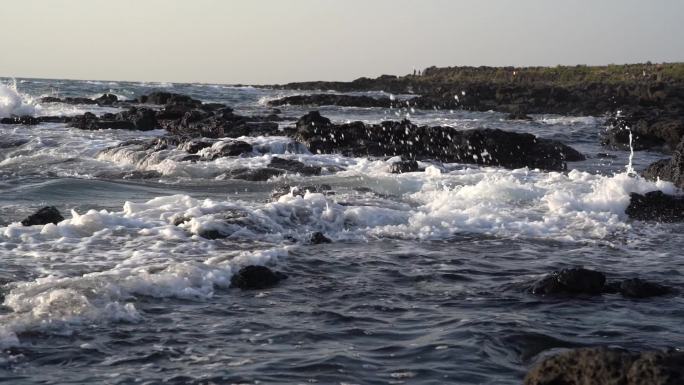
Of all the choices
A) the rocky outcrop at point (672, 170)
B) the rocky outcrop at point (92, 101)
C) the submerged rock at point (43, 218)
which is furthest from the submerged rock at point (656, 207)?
the rocky outcrop at point (92, 101)

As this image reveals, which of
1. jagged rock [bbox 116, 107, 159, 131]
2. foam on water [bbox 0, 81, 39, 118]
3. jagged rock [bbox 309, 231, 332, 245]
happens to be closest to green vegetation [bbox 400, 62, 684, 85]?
jagged rock [bbox 116, 107, 159, 131]

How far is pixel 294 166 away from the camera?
18.0 meters

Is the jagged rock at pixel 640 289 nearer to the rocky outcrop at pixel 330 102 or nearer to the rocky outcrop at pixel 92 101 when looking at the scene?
the rocky outcrop at pixel 92 101

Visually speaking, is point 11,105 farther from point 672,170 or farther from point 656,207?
point 656,207

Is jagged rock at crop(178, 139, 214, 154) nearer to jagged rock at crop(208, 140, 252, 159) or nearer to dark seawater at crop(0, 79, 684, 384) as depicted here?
jagged rock at crop(208, 140, 252, 159)

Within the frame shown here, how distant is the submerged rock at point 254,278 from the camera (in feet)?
25.1

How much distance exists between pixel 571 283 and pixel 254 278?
307 centimetres

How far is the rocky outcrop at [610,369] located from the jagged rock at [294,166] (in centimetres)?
1355

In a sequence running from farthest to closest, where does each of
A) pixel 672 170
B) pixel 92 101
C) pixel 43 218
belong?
1. pixel 92 101
2. pixel 672 170
3. pixel 43 218

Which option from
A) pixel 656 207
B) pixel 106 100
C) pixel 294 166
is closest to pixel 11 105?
pixel 106 100

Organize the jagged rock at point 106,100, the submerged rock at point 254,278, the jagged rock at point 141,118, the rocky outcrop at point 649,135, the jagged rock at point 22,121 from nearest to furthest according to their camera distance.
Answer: the submerged rock at point 254,278, the rocky outcrop at point 649,135, the jagged rock at point 141,118, the jagged rock at point 22,121, the jagged rock at point 106,100

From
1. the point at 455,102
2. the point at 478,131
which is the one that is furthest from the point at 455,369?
the point at 455,102

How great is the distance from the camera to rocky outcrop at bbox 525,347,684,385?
373cm

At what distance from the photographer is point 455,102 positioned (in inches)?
2101
